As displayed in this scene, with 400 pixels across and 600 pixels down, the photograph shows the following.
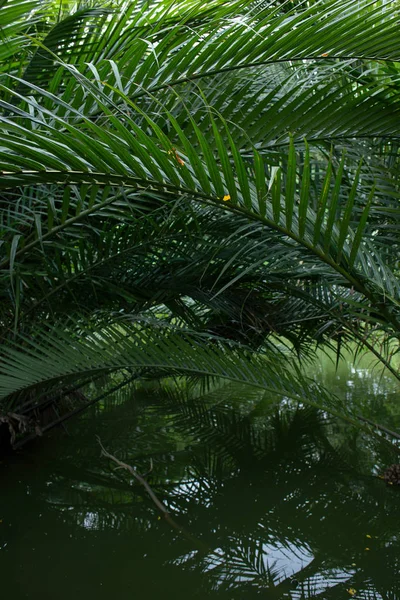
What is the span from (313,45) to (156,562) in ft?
5.00

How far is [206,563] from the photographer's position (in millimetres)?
1692

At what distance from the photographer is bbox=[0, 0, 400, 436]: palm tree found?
3.79 feet

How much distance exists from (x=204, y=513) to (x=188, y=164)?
125 centimetres

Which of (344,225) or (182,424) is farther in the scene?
(182,424)

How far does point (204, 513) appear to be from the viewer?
80.1 inches

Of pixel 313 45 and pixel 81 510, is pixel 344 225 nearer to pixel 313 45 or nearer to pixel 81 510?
pixel 313 45

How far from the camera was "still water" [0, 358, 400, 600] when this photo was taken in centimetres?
159

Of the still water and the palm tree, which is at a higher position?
the palm tree

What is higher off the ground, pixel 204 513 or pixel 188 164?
pixel 188 164

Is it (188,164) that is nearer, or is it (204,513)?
(188,164)

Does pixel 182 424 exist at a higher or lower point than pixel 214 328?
lower

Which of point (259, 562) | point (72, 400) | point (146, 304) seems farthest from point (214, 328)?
point (259, 562)

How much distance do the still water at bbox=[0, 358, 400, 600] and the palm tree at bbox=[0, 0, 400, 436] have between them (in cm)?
43

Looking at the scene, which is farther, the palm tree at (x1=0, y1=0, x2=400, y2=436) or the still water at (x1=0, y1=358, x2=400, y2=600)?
the still water at (x1=0, y1=358, x2=400, y2=600)
